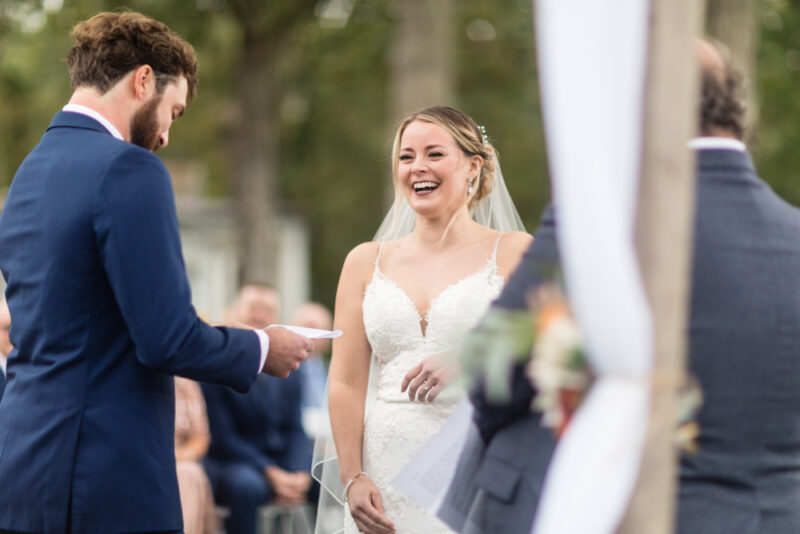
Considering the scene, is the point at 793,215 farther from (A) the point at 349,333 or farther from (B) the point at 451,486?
(A) the point at 349,333

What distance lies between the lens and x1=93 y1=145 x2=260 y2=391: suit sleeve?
2916mm

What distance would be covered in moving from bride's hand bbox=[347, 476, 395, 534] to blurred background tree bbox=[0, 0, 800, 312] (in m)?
3.43

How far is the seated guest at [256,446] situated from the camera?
7.45m

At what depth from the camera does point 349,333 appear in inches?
165

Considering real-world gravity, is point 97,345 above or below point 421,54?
below

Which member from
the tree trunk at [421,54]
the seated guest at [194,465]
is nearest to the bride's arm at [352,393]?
the seated guest at [194,465]

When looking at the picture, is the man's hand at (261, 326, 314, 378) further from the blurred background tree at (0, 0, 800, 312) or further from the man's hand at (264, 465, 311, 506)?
the man's hand at (264, 465, 311, 506)

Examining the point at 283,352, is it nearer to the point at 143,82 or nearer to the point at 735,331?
the point at 143,82

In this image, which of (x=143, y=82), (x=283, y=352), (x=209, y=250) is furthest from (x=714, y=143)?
(x=209, y=250)

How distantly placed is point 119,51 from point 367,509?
186 cm

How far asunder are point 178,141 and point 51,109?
7.46 m

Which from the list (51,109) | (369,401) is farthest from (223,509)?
(51,109)

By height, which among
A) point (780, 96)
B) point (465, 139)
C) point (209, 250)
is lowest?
point (209, 250)

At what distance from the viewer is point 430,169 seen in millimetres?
4215
